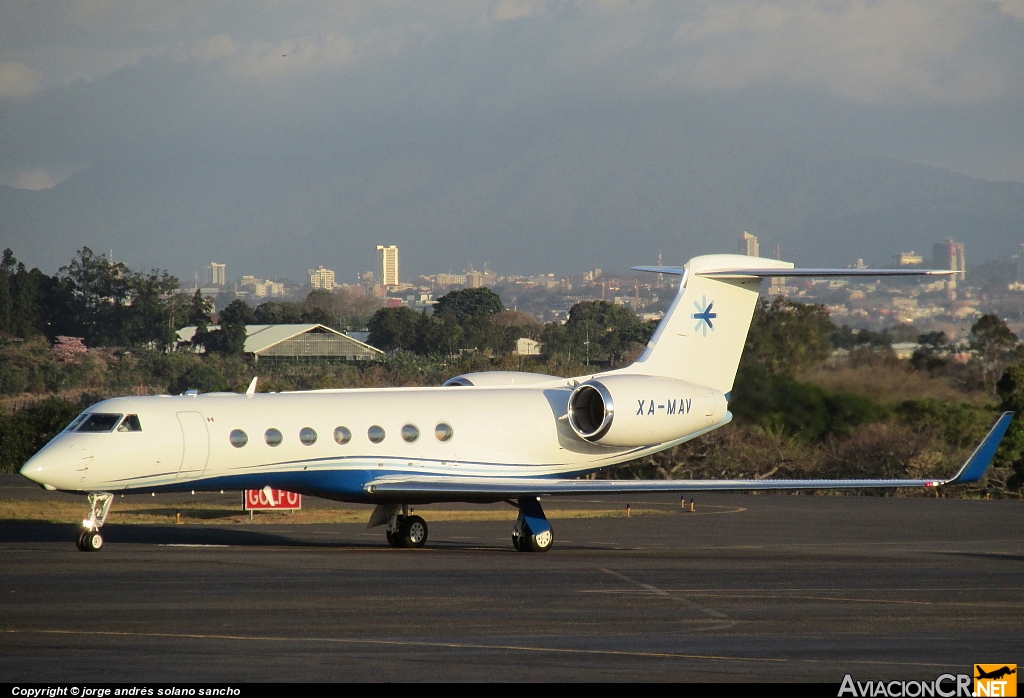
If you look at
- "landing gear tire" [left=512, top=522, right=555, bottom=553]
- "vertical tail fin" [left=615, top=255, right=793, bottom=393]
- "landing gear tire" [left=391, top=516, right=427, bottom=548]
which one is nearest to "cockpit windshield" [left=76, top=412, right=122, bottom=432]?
"landing gear tire" [left=391, top=516, right=427, bottom=548]

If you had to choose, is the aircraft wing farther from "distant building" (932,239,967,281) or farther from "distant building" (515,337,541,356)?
"distant building" (932,239,967,281)

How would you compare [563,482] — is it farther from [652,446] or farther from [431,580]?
[431,580]

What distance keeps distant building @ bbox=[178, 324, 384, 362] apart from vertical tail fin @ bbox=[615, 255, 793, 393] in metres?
43.2

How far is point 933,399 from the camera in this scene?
34156 mm

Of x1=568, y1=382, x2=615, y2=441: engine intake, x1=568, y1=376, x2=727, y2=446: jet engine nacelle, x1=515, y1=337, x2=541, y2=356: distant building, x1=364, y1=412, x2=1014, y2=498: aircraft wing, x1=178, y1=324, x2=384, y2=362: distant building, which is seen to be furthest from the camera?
x1=515, y1=337, x2=541, y2=356: distant building

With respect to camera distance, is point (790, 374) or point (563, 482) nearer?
point (563, 482)

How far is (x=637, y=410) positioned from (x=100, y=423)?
9080 millimetres

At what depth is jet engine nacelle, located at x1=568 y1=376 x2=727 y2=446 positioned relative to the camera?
23.0 m

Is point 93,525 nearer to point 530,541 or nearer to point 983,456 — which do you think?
point 530,541

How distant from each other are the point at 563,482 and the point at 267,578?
250 inches

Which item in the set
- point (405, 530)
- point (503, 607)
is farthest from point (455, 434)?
point (503, 607)

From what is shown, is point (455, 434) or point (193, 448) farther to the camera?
point (455, 434)

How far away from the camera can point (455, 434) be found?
23.0m

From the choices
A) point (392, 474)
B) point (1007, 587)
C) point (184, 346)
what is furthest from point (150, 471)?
point (184, 346)
